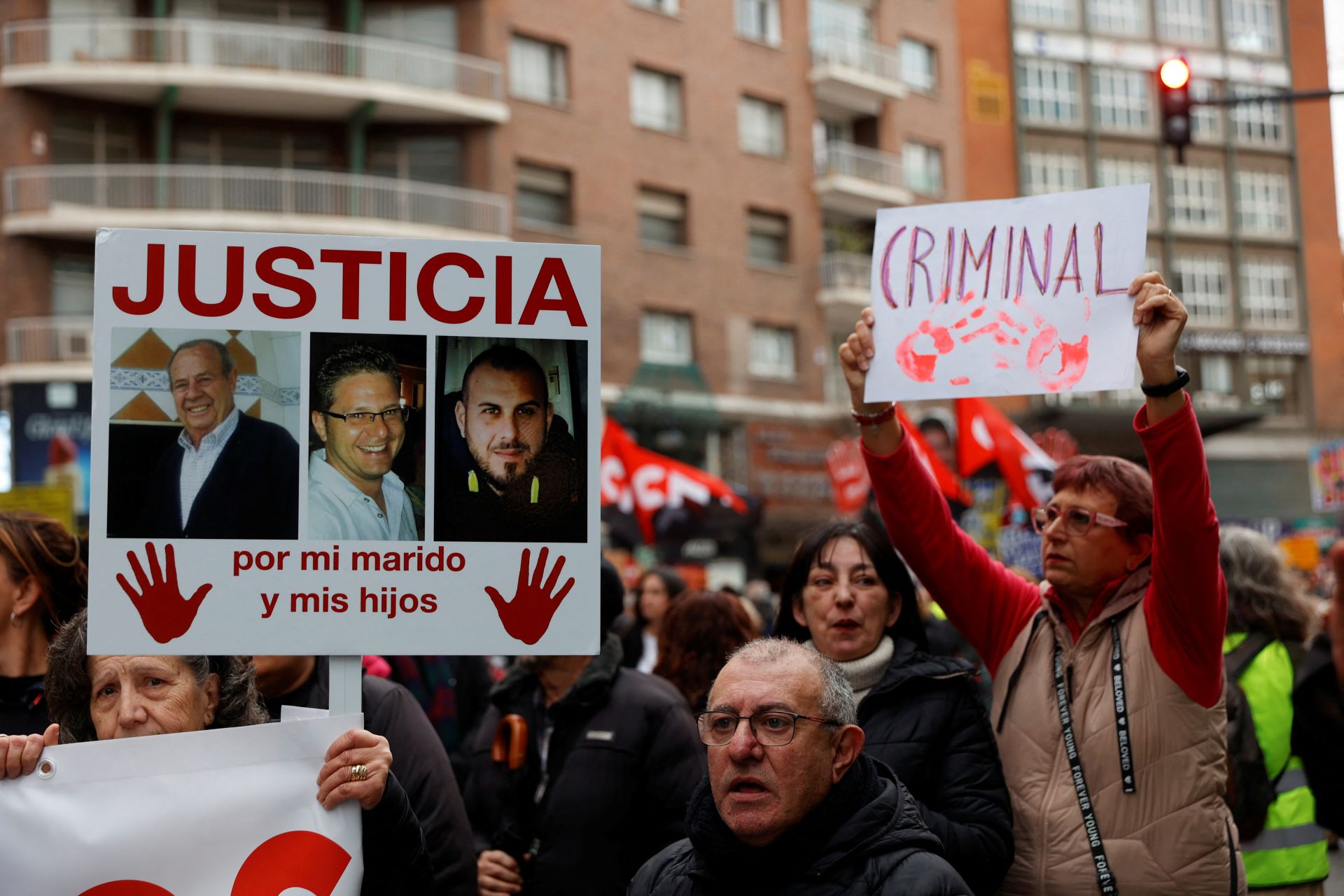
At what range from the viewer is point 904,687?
3465mm

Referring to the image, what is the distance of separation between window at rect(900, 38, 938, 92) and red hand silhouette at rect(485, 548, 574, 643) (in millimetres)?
31881

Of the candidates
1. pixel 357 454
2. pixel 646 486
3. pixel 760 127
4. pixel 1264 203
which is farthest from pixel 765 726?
pixel 1264 203

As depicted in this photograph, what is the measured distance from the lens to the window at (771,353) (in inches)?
1165

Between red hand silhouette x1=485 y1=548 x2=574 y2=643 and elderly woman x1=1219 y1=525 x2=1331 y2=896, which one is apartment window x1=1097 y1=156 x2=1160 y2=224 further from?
red hand silhouette x1=485 y1=548 x2=574 y2=643

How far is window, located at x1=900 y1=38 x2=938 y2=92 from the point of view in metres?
33.4

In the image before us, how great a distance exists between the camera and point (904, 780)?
3.30m

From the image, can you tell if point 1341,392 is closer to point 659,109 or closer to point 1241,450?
point 1241,450

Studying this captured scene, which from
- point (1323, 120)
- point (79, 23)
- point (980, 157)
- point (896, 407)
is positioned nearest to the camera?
point (896, 407)

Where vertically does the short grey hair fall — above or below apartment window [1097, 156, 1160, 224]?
below

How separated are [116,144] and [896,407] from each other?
76.4ft

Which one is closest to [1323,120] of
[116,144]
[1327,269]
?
[1327,269]

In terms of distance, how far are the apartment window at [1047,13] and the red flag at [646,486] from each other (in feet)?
96.1

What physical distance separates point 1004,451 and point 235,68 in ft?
54.5

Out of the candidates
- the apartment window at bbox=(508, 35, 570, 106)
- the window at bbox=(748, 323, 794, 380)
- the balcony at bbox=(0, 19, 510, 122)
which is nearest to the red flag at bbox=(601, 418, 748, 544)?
the balcony at bbox=(0, 19, 510, 122)
